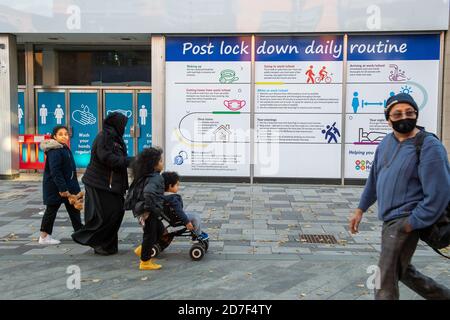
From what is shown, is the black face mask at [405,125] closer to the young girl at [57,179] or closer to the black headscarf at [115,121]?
the black headscarf at [115,121]

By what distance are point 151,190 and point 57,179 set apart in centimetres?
160

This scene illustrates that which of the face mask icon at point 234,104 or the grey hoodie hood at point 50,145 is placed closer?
the grey hoodie hood at point 50,145

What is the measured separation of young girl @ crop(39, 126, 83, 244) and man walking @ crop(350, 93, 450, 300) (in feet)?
13.3

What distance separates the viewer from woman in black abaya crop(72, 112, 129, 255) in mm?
6035

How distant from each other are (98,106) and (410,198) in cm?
1108

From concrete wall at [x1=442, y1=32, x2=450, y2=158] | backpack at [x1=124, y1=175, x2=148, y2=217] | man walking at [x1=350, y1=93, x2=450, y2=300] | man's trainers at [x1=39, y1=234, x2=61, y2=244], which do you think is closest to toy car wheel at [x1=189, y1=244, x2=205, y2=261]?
backpack at [x1=124, y1=175, x2=148, y2=217]

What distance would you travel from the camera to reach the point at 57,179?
637cm

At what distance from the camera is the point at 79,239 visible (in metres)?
6.13

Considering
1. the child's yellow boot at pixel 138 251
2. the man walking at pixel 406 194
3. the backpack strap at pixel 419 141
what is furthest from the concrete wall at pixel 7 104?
the backpack strap at pixel 419 141

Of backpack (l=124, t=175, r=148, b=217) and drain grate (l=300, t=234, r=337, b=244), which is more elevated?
backpack (l=124, t=175, r=148, b=217)

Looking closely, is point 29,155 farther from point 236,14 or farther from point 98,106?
point 236,14

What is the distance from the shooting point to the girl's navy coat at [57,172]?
6.37 m

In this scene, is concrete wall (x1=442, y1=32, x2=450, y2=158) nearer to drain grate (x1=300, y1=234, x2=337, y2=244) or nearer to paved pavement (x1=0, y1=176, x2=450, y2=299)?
paved pavement (x1=0, y1=176, x2=450, y2=299)

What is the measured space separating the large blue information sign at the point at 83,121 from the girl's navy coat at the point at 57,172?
709cm
